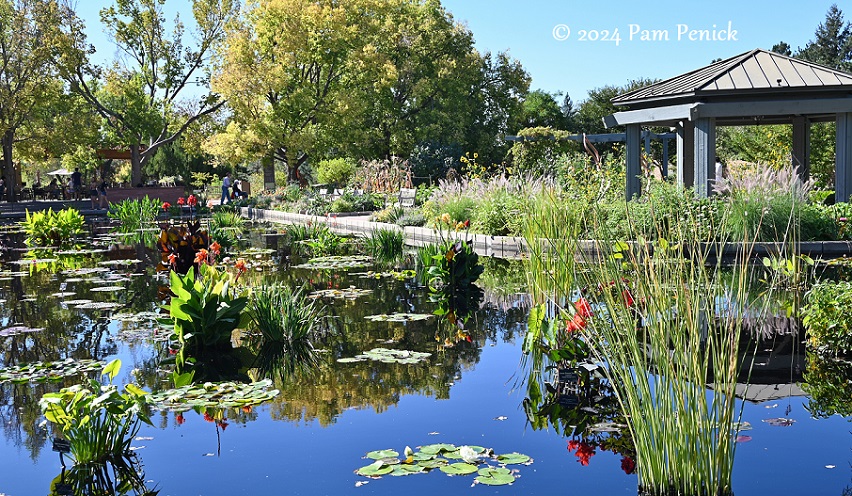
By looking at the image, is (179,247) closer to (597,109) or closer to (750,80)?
(750,80)

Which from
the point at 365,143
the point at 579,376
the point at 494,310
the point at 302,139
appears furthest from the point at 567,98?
the point at 579,376

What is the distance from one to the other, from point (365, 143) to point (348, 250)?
19312mm

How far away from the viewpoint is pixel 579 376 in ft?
19.0

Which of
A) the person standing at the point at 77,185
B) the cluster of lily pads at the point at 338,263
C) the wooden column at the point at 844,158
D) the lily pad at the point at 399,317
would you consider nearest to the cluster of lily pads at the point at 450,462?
the lily pad at the point at 399,317

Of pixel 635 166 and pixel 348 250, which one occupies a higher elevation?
pixel 635 166

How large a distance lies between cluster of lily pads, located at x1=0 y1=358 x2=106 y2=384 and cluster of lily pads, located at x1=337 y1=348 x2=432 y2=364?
182cm

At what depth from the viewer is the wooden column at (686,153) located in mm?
17656

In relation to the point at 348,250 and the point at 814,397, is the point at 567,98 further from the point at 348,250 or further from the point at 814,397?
the point at 814,397

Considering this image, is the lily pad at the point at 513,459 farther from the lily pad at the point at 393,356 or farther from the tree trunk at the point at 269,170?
the tree trunk at the point at 269,170

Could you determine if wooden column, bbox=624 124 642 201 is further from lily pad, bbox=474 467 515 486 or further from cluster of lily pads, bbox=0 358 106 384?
lily pad, bbox=474 467 515 486

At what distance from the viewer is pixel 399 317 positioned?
8453 mm

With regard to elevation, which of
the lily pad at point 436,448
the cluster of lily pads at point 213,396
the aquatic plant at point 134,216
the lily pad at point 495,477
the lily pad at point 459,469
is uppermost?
the aquatic plant at point 134,216

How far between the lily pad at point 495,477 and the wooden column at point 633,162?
1141 cm

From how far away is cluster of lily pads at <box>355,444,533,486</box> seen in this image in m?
4.25
